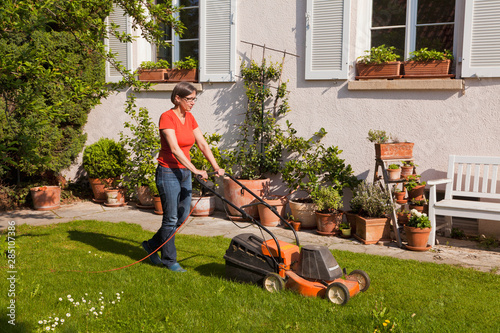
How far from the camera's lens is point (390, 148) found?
5855 mm

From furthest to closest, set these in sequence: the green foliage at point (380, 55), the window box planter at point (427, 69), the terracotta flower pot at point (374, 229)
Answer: the green foliage at point (380, 55) → the window box planter at point (427, 69) → the terracotta flower pot at point (374, 229)

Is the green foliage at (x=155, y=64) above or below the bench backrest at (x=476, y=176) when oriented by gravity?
above

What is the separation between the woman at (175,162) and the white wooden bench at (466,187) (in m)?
2.75

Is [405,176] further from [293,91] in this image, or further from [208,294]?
[208,294]

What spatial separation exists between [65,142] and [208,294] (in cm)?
564

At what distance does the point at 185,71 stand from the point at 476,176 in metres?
4.82

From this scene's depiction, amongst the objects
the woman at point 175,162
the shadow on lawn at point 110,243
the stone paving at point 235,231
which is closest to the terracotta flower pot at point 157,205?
the stone paving at point 235,231

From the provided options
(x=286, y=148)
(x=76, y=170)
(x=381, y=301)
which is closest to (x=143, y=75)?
(x=76, y=170)

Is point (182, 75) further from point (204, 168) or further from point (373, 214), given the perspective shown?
point (373, 214)

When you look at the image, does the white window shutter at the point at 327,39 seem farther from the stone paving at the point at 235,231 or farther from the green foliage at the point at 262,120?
the stone paving at the point at 235,231

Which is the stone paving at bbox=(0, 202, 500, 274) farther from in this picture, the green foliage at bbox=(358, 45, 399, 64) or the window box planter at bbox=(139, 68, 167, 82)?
the green foliage at bbox=(358, 45, 399, 64)

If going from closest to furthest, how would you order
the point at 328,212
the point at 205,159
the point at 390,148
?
the point at 390,148 → the point at 328,212 → the point at 205,159

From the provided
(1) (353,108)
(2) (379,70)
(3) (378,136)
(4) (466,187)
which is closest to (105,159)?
(1) (353,108)

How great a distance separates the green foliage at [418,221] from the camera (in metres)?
5.30
